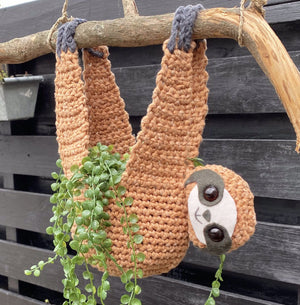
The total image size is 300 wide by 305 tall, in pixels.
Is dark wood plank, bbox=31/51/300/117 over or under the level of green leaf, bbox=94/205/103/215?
over

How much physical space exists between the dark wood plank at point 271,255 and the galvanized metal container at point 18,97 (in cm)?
69

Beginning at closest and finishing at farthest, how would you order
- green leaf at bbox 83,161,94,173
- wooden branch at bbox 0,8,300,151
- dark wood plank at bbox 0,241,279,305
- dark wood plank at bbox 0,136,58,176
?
wooden branch at bbox 0,8,300,151 → green leaf at bbox 83,161,94,173 → dark wood plank at bbox 0,241,279,305 → dark wood plank at bbox 0,136,58,176

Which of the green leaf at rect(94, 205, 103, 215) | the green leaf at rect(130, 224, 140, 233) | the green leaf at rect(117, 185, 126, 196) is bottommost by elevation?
the green leaf at rect(130, 224, 140, 233)

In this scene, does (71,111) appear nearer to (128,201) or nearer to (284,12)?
(128,201)

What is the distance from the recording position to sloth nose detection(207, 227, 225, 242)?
1.58ft

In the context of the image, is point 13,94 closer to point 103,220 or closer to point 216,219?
point 103,220

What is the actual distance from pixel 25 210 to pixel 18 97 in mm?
389

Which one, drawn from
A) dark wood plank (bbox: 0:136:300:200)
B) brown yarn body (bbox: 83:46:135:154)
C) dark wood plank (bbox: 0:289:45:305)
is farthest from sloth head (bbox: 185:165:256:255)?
dark wood plank (bbox: 0:289:45:305)

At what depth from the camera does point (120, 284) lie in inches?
43.2

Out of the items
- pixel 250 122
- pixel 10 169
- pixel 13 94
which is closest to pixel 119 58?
pixel 13 94

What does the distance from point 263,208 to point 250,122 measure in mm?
201

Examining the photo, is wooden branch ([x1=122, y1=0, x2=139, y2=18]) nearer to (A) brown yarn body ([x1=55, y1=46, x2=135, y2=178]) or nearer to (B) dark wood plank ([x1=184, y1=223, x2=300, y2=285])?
(A) brown yarn body ([x1=55, y1=46, x2=135, y2=178])

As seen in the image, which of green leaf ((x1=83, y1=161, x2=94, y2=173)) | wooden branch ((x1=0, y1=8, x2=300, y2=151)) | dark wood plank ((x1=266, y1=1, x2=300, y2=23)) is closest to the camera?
wooden branch ((x1=0, y1=8, x2=300, y2=151))

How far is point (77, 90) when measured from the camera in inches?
23.2
